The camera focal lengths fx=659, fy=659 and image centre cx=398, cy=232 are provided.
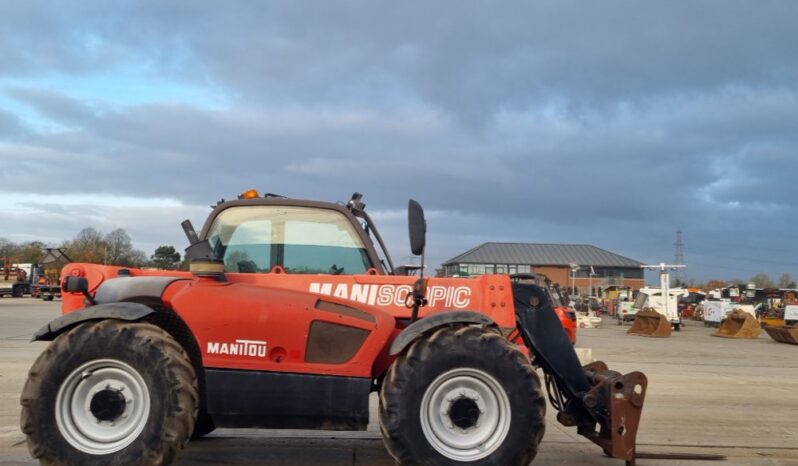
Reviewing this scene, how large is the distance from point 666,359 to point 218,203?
15.8 m

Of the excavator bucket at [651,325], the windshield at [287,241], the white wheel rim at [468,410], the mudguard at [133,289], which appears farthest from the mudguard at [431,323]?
the excavator bucket at [651,325]

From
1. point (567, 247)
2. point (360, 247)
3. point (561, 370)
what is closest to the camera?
point (561, 370)

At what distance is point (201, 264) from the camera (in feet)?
15.5

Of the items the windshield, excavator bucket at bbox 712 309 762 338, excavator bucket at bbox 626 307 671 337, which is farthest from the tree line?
excavator bucket at bbox 712 309 762 338

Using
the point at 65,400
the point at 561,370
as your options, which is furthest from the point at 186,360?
the point at 561,370

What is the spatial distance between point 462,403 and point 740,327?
31.0 m

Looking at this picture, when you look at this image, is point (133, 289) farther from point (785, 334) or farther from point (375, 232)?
point (785, 334)

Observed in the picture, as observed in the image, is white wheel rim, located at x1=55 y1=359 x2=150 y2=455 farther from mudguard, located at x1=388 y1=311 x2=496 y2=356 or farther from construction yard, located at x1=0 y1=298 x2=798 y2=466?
mudguard, located at x1=388 y1=311 x2=496 y2=356

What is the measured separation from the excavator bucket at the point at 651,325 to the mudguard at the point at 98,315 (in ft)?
94.7

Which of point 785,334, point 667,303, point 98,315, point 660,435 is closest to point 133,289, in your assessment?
point 98,315

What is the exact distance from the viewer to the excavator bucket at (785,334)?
27047 mm

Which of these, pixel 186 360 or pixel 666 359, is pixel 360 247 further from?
pixel 666 359

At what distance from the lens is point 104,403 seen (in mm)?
4371

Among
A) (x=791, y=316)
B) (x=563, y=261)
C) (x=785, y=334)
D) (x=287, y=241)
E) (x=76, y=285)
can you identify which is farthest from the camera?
(x=563, y=261)
